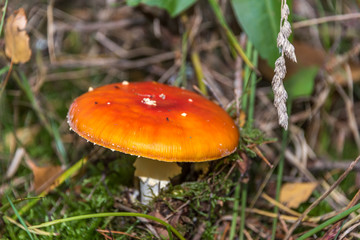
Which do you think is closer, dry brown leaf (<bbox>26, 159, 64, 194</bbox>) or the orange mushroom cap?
the orange mushroom cap

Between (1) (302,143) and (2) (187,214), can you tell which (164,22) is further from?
(2) (187,214)

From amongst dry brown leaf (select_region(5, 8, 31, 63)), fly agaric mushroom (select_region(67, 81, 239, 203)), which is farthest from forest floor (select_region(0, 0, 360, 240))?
fly agaric mushroom (select_region(67, 81, 239, 203))

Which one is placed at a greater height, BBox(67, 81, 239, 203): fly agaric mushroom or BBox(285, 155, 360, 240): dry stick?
BBox(67, 81, 239, 203): fly agaric mushroom

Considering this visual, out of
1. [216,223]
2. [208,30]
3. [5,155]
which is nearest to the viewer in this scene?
[216,223]

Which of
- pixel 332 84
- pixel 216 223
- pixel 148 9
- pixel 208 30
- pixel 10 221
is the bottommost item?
pixel 216 223

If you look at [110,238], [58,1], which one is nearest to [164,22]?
Result: [58,1]

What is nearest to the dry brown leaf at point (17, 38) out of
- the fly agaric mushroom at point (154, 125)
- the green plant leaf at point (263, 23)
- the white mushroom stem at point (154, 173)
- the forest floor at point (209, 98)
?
the forest floor at point (209, 98)

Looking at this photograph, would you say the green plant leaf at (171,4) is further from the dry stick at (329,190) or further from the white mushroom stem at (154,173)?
the dry stick at (329,190)

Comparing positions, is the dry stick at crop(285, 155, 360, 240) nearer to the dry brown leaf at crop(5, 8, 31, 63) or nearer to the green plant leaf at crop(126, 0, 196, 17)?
the green plant leaf at crop(126, 0, 196, 17)

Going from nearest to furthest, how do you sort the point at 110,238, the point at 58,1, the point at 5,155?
the point at 110,238 → the point at 5,155 → the point at 58,1
